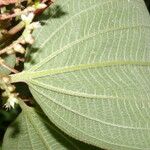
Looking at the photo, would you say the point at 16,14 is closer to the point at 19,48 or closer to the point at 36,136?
the point at 19,48

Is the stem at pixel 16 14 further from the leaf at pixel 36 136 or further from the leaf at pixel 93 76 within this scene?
the leaf at pixel 36 136

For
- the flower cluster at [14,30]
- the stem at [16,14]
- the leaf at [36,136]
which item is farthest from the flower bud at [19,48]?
the leaf at [36,136]

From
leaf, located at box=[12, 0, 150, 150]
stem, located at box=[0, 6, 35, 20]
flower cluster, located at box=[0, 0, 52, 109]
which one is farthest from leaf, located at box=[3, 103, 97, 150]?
stem, located at box=[0, 6, 35, 20]

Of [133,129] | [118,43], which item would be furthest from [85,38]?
[133,129]

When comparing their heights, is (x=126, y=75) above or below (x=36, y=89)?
below

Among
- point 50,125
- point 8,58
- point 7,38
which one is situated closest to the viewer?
point 7,38

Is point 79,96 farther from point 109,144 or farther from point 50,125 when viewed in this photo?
point 50,125
